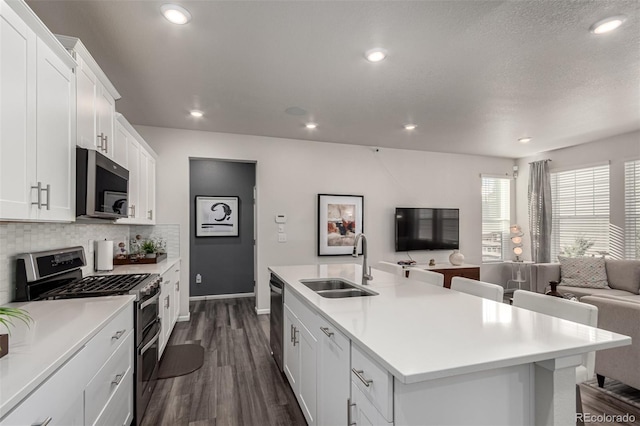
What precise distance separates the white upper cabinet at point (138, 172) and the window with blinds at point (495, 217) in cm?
575

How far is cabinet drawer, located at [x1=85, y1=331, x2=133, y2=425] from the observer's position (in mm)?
1430

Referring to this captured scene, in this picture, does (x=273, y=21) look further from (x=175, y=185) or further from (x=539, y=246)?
(x=539, y=246)

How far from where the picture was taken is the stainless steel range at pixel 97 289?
1960 mm

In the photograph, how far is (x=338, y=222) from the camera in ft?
17.4

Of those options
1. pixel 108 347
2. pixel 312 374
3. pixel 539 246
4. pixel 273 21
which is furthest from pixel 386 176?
pixel 108 347

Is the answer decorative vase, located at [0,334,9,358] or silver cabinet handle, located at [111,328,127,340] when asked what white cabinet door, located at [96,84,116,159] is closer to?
silver cabinet handle, located at [111,328,127,340]

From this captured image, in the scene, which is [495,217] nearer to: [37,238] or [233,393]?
[233,393]

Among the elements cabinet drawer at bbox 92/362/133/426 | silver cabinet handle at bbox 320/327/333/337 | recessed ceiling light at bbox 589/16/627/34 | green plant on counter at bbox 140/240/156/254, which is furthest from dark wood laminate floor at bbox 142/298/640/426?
recessed ceiling light at bbox 589/16/627/34

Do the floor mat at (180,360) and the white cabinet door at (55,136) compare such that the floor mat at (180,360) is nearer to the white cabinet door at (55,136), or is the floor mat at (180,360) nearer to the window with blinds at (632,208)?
the white cabinet door at (55,136)

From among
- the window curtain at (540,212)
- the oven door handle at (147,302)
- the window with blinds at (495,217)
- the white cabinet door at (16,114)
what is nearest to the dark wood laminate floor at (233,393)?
the oven door handle at (147,302)

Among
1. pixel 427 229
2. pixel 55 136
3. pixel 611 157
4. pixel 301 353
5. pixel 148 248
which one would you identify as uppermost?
pixel 611 157

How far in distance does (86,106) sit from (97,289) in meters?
1.17

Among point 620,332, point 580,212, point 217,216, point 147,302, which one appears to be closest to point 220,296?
point 217,216

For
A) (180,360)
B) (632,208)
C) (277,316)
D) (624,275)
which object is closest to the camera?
(277,316)
